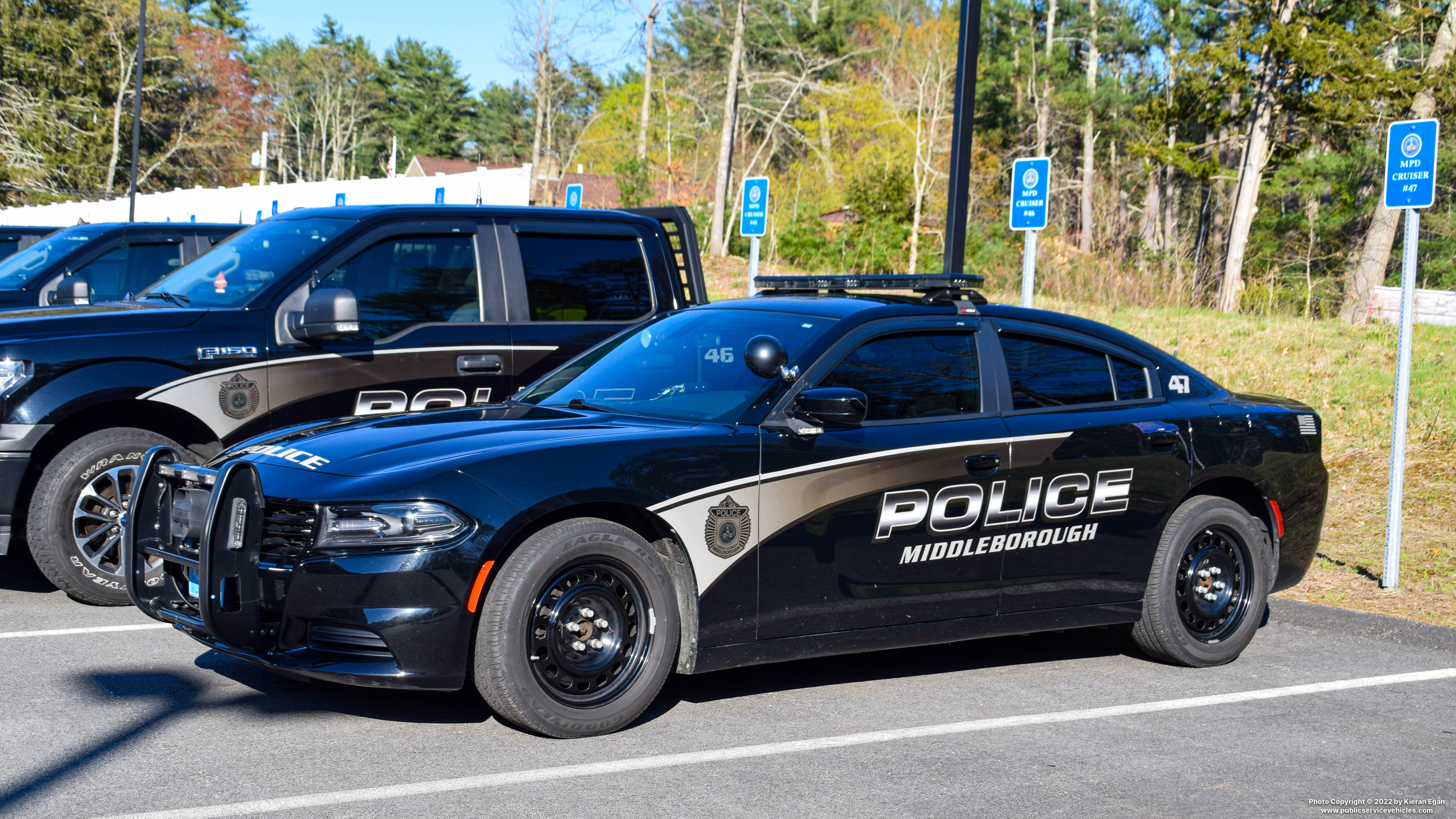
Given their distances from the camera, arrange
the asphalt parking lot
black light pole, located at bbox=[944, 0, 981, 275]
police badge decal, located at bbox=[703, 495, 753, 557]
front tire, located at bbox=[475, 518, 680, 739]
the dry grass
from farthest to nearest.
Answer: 1. black light pole, located at bbox=[944, 0, 981, 275]
2. the dry grass
3. police badge decal, located at bbox=[703, 495, 753, 557]
4. front tire, located at bbox=[475, 518, 680, 739]
5. the asphalt parking lot

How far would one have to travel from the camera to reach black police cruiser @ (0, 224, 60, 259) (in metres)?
14.4

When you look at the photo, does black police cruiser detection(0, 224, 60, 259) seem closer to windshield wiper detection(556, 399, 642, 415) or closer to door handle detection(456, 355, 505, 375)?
door handle detection(456, 355, 505, 375)

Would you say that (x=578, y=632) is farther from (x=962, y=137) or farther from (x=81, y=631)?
(x=962, y=137)

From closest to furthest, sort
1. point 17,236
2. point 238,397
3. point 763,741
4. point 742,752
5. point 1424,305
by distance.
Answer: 1. point 742,752
2. point 763,741
3. point 238,397
4. point 17,236
5. point 1424,305

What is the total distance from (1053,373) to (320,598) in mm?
3419

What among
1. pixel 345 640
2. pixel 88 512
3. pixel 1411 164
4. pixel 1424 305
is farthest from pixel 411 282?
pixel 1424 305

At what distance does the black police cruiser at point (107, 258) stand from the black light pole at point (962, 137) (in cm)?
555

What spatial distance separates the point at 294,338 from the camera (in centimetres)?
716

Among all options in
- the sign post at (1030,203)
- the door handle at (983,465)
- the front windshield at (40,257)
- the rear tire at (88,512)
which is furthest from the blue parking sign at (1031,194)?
the front windshield at (40,257)

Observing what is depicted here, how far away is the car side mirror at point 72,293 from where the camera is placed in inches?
345

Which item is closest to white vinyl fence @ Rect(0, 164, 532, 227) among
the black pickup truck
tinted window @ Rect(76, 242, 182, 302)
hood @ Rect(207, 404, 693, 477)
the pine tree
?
tinted window @ Rect(76, 242, 182, 302)

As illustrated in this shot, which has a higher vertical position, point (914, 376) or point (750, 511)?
point (914, 376)

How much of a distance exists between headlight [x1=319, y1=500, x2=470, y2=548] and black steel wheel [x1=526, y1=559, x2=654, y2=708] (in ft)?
1.48

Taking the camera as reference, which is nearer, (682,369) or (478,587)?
(478,587)
